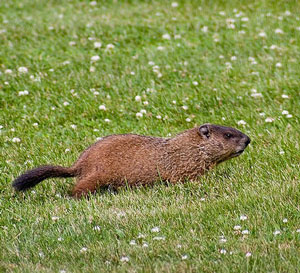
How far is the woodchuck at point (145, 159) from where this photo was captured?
19.1ft

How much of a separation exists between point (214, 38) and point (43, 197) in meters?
5.32

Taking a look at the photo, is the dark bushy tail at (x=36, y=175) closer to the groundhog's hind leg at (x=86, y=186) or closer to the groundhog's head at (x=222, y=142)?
the groundhog's hind leg at (x=86, y=186)

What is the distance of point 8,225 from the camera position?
519 cm

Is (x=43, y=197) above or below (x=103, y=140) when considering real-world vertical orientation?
below

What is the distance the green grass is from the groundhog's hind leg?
158 millimetres

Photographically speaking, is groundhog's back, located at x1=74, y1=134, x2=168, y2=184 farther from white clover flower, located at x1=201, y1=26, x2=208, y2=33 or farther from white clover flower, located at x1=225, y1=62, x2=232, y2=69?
white clover flower, located at x1=201, y1=26, x2=208, y2=33

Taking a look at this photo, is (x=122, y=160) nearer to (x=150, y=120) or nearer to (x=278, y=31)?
(x=150, y=120)

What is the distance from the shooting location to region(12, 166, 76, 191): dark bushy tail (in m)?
5.65

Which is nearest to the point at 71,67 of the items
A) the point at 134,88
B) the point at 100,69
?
the point at 100,69

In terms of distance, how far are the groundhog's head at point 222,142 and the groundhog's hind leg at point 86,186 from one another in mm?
1136

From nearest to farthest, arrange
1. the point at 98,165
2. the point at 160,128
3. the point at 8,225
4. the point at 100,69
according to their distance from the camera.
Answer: the point at 8,225 < the point at 98,165 < the point at 160,128 < the point at 100,69

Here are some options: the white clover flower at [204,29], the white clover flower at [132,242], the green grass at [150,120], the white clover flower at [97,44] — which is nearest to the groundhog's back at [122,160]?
the green grass at [150,120]

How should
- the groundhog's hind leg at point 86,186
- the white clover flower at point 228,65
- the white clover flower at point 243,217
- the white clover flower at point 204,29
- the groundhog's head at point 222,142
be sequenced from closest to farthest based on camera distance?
the white clover flower at point 243,217
the groundhog's hind leg at point 86,186
the groundhog's head at point 222,142
the white clover flower at point 228,65
the white clover flower at point 204,29

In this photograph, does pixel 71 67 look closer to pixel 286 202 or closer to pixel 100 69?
pixel 100 69
